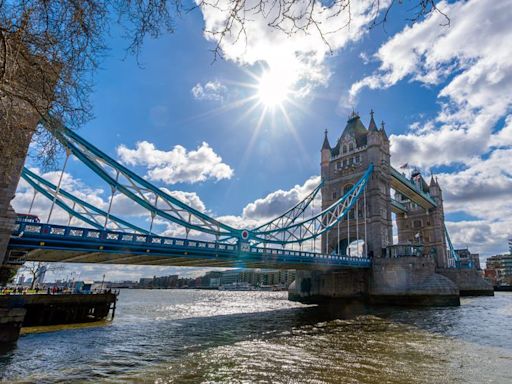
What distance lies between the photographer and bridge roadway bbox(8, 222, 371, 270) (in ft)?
46.6

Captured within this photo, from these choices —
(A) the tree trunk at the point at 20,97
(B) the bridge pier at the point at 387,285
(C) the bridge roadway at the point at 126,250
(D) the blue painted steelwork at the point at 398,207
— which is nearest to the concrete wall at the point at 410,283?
(B) the bridge pier at the point at 387,285

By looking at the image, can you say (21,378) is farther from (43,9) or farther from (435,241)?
(435,241)

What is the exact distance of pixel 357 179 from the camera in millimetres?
42031

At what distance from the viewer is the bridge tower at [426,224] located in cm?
5417

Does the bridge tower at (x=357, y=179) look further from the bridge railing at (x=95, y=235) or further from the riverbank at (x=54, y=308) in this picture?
the riverbank at (x=54, y=308)

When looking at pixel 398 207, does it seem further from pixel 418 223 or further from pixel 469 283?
pixel 469 283

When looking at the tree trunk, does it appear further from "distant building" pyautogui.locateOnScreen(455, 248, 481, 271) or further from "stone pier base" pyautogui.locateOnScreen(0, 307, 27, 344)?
"distant building" pyautogui.locateOnScreen(455, 248, 481, 271)

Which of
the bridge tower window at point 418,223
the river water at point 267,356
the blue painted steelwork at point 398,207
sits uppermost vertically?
the blue painted steelwork at point 398,207

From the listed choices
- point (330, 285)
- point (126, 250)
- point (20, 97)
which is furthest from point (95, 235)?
point (330, 285)

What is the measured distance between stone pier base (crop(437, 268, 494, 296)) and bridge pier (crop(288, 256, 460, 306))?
73.9ft

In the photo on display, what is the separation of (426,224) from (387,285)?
32752 mm

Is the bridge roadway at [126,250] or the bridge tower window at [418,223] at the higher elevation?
the bridge tower window at [418,223]

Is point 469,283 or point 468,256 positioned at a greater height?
point 468,256

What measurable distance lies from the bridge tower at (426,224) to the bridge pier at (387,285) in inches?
Answer: 1035
